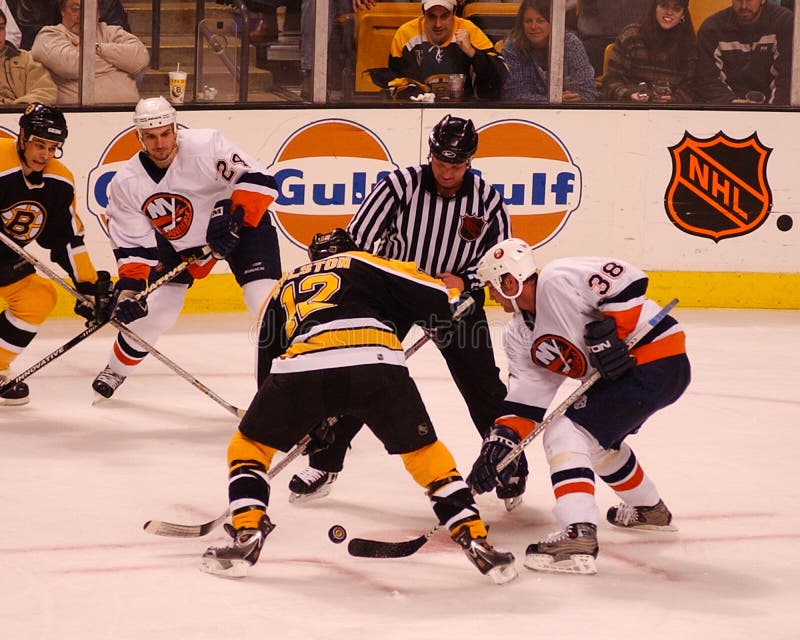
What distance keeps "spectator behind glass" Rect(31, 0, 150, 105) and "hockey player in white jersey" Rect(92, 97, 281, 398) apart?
163 centimetres

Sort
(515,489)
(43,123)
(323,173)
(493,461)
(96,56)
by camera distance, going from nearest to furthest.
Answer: (493,461) < (515,489) < (43,123) < (96,56) < (323,173)

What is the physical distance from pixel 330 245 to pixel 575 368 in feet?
2.10

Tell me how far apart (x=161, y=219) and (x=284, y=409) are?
1.78m

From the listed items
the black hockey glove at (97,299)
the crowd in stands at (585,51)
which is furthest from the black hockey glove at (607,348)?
the crowd in stands at (585,51)

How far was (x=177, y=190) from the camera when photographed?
4605 mm

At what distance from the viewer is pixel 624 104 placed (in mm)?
6625

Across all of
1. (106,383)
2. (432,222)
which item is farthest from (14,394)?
(432,222)

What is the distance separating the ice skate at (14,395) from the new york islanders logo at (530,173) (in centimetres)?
250

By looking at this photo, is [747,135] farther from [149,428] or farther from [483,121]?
[149,428]

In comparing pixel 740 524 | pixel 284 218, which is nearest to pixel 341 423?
pixel 740 524

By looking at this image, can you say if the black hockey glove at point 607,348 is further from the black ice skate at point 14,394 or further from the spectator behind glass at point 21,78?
the spectator behind glass at point 21,78

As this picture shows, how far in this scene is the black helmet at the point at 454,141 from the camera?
359cm

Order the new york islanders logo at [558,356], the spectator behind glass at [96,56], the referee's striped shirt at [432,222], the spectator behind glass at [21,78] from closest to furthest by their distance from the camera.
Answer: the new york islanders logo at [558,356]
the referee's striped shirt at [432,222]
the spectator behind glass at [21,78]
the spectator behind glass at [96,56]

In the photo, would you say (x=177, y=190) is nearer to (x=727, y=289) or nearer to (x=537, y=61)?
(x=537, y=61)
